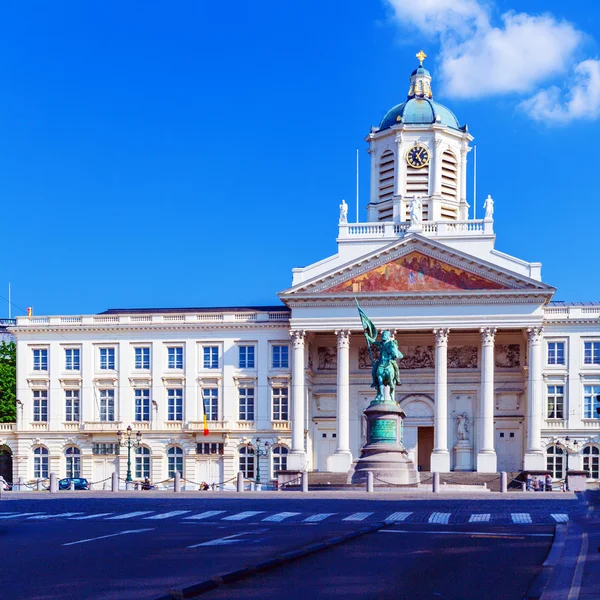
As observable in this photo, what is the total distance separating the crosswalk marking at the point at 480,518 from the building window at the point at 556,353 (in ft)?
168

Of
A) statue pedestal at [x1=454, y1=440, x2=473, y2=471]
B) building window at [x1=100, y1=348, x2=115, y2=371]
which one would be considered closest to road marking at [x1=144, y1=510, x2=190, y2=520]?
statue pedestal at [x1=454, y1=440, x2=473, y2=471]

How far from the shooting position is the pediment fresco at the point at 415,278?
258ft

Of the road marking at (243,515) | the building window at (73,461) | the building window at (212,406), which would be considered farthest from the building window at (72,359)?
the road marking at (243,515)

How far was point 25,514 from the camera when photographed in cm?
3116

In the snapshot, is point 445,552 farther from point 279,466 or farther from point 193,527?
point 279,466

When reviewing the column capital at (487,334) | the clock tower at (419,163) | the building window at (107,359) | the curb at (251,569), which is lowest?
the curb at (251,569)

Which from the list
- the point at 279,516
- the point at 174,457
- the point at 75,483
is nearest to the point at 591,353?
the point at 174,457

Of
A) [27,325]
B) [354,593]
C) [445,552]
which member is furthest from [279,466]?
[354,593]

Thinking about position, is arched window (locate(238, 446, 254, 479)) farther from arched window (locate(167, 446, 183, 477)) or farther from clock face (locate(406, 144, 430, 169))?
clock face (locate(406, 144, 430, 169))

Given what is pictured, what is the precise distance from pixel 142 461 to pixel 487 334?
1003 inches

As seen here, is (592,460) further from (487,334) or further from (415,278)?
(415,278)

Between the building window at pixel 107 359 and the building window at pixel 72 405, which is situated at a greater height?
the building window at pixel 107 359

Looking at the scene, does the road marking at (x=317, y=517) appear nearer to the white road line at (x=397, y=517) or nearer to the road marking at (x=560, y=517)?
the white road line at (x=397, y=517)

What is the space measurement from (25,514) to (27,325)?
186 ft
